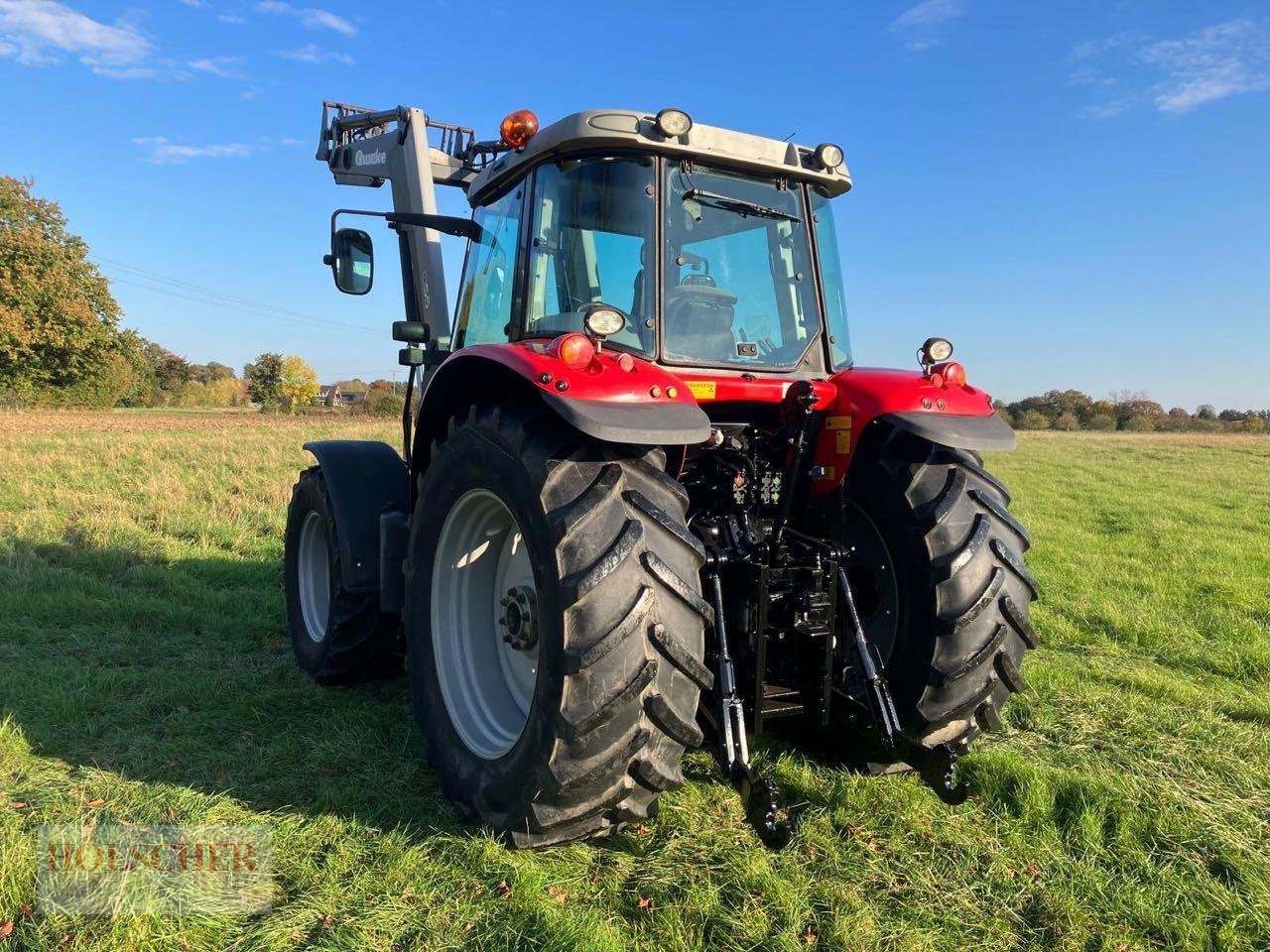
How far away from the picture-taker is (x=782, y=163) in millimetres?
3387

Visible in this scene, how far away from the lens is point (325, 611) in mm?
4816

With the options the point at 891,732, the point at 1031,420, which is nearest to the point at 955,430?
the point at 891,732

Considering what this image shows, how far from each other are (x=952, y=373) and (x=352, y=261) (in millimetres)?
3123

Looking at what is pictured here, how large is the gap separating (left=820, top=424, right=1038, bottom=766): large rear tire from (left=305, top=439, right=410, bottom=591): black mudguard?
2369 mm

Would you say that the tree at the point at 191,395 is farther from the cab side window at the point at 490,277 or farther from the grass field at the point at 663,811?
the cab side window at the point at 490,277

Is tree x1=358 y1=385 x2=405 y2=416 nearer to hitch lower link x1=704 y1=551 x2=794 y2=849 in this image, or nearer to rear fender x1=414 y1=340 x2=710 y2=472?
rear fender x1=414 y1=340 x2=710 y2=472

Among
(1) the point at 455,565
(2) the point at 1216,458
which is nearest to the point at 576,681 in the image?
(1) the point at 455,565

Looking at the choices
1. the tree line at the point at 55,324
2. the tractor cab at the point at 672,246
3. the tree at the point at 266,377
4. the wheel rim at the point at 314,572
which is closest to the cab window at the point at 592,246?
the tractor cab at the point at 672,246

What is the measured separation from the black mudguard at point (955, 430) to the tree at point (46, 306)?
3946 cm

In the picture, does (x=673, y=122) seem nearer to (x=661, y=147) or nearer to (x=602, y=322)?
(x=661, y=147)

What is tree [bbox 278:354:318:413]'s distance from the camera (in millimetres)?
58188

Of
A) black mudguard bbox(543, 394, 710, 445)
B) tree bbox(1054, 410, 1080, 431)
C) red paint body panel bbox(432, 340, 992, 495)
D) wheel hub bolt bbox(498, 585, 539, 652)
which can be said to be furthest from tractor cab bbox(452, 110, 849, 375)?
tree bbox(1054, 410, 1080, 431)

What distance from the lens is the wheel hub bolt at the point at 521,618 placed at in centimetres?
279

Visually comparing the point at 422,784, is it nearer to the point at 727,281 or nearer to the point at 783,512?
the point at 783,512
